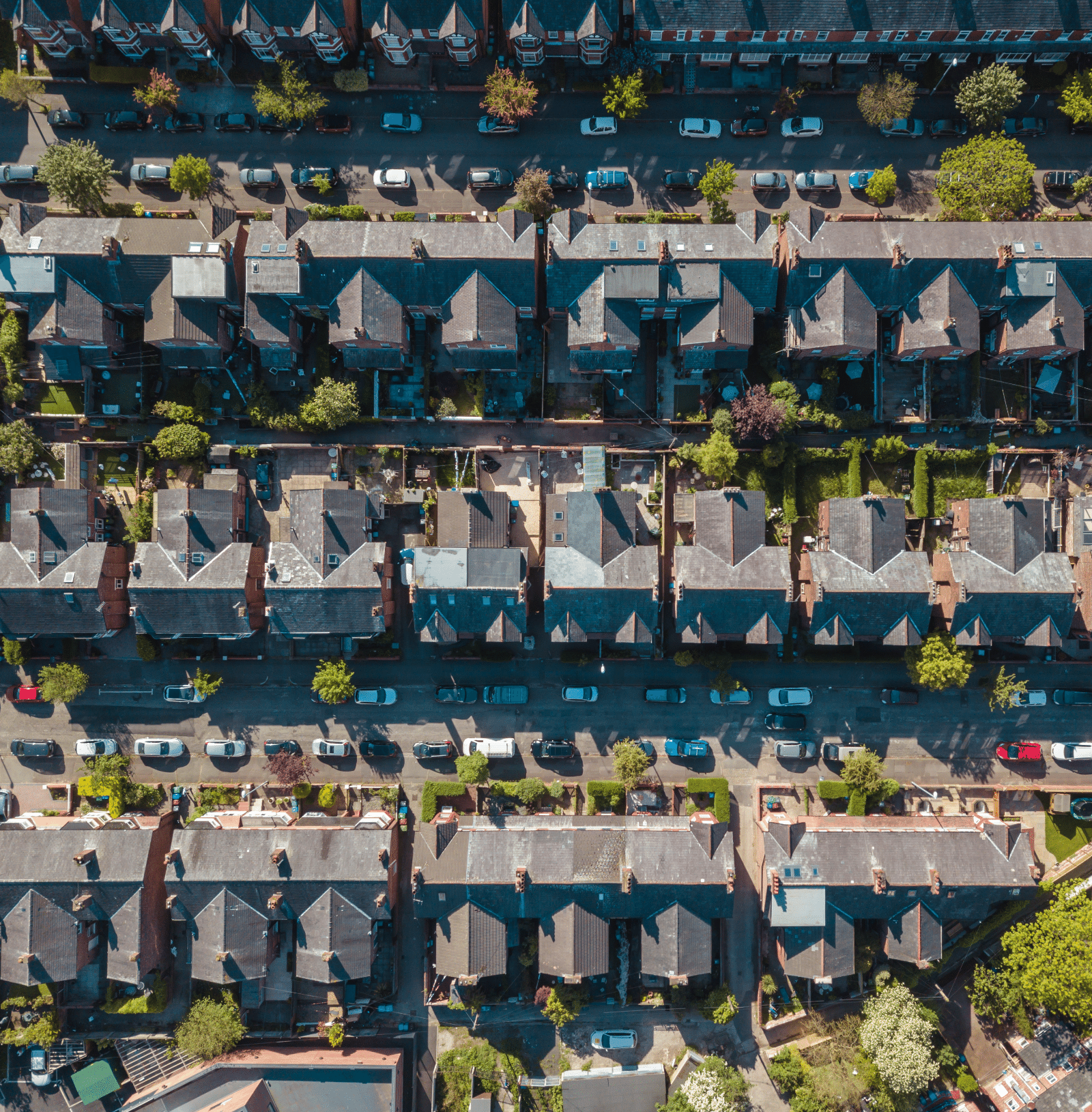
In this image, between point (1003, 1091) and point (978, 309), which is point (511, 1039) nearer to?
point (1003, 1091)

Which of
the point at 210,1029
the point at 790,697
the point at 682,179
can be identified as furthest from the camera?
the point at 682,179

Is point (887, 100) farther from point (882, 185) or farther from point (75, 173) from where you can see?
point (75, 173)

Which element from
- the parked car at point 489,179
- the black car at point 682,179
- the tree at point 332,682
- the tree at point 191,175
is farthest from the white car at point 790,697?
the tree at point 191,175

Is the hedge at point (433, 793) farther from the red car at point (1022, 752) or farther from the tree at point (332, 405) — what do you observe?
the red car at point (1022, 752)

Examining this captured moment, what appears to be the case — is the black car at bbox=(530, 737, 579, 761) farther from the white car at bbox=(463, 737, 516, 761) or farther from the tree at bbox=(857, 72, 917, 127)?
the tree at bbox=(857, 72, 917, 127)

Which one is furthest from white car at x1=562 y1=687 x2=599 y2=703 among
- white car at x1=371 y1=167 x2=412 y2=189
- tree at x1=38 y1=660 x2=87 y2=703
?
white car at x1=371 y1=167 x2=412 y2=189

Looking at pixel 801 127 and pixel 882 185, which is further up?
pixel 801 127

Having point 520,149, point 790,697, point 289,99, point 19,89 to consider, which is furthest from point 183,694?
point 520,149
